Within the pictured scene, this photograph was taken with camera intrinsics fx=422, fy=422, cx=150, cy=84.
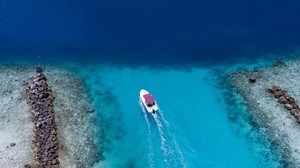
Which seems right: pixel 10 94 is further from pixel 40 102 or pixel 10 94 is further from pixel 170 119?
pixel 170 119

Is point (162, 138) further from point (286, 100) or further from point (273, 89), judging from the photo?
point (286, 100)

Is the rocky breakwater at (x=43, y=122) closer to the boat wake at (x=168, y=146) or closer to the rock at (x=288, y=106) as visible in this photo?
the boat wake at (x=168, y=146)

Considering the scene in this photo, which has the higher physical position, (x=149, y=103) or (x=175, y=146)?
(x=149, y=103)

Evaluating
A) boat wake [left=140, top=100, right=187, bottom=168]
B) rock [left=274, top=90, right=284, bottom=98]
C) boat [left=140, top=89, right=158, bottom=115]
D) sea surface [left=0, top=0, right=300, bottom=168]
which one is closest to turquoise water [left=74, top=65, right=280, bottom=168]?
boat wake [left=140, top=100, right=187, bottom=168]

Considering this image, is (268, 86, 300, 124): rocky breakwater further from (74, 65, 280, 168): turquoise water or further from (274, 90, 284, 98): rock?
(74, 65, 280, 168): turquoise water

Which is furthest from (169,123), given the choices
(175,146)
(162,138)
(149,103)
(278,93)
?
(278,93)
